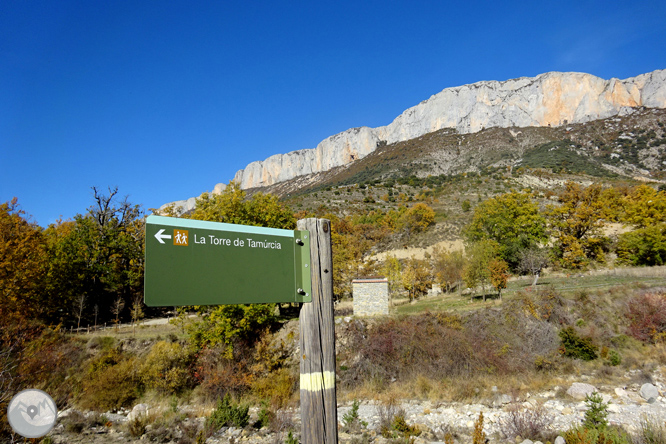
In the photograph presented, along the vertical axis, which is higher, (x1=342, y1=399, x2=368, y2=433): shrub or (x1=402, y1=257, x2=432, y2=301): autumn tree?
(x1=402, y1=257, x2=432, y2=301): autumn tree

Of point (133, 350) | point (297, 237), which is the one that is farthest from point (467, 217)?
point (297, 237)

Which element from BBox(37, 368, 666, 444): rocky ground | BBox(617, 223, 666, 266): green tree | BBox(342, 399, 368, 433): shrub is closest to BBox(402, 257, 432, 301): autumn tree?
BBox(37, 368, 666, 444): rocky ground

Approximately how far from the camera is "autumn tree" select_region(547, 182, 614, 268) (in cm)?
3278

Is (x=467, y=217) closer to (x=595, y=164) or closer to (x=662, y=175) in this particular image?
(x=595, y=164)

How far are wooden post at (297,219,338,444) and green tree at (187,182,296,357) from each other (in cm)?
1724

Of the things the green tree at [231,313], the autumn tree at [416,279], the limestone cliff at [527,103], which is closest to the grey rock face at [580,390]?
the green tree at [231,313]

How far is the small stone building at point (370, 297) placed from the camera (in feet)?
67.5

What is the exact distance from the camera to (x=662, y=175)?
69.1m

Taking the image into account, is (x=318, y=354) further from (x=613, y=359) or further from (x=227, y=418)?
(x=613, y=359)

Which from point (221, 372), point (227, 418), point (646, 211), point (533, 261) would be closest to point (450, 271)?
point (533, 261)

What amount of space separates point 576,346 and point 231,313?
624 inches

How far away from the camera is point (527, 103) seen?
4269 inches

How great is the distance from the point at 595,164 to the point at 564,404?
78.6 metres

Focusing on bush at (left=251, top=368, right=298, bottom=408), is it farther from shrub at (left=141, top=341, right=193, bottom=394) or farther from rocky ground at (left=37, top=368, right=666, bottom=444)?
shrub at (left=141, top=341, right=193, bottom=394)
